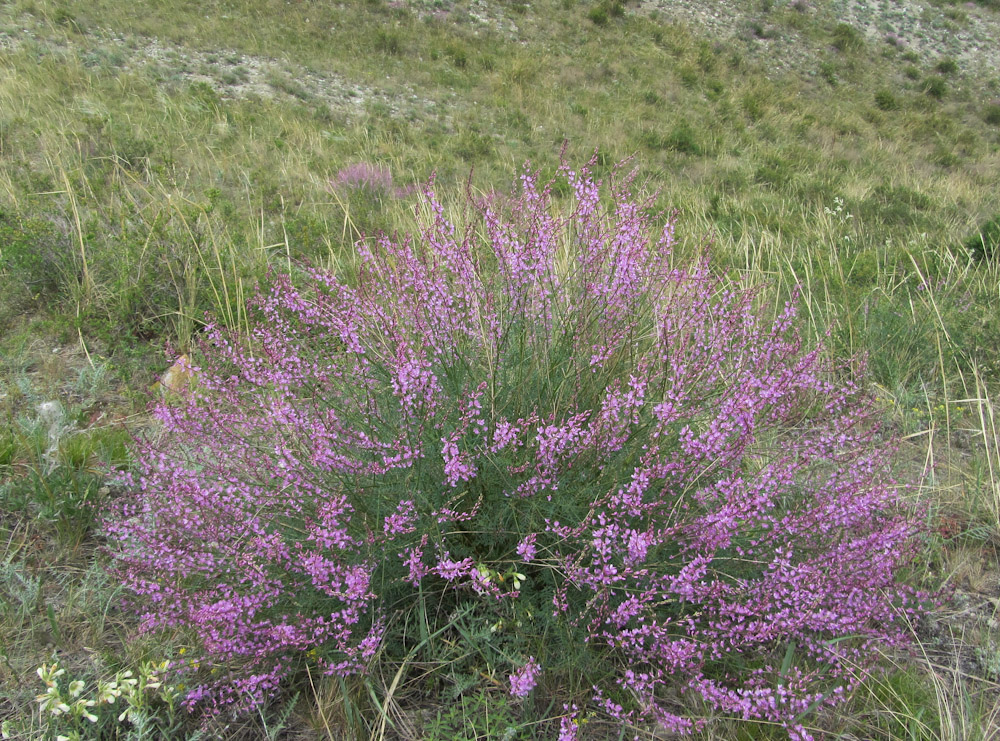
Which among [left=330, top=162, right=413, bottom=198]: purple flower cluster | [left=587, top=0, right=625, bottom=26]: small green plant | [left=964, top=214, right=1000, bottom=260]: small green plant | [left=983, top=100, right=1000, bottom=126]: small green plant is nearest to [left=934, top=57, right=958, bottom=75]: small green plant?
[left=983, top=100, right=1000, bottom=126]: small green plant

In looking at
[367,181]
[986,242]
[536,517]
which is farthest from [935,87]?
[536,517]

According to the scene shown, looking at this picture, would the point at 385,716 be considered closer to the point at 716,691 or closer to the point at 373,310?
the point at 716,691

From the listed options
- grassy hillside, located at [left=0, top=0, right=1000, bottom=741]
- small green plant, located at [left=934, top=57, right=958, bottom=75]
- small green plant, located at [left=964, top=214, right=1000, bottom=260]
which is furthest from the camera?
small green plant, located at [left=934, top=57, right=958, bottom=75]

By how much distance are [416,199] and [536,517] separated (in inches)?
200

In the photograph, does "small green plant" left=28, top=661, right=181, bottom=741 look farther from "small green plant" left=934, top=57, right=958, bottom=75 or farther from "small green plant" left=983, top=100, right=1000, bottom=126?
"small green plant" left=934, top=57, right=958, bottom=75

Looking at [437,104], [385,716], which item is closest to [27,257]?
[385,716]

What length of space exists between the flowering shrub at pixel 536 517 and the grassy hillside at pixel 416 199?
0.68 ft

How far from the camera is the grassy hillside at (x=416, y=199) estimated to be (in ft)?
7.95

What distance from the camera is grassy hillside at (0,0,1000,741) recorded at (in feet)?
7.95

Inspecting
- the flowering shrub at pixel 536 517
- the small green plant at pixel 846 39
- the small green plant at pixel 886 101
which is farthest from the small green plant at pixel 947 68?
the flowering shrub at pixel 536 517

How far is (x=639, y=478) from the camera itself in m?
1.96

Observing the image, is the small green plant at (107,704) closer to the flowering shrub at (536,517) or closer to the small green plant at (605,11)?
the flowering shrub at (536,517)

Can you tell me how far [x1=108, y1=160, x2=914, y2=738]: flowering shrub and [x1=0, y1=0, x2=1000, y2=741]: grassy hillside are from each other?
206 mm

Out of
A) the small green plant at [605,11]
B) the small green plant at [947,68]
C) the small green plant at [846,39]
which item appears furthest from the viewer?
the small green plant at [846,39]
